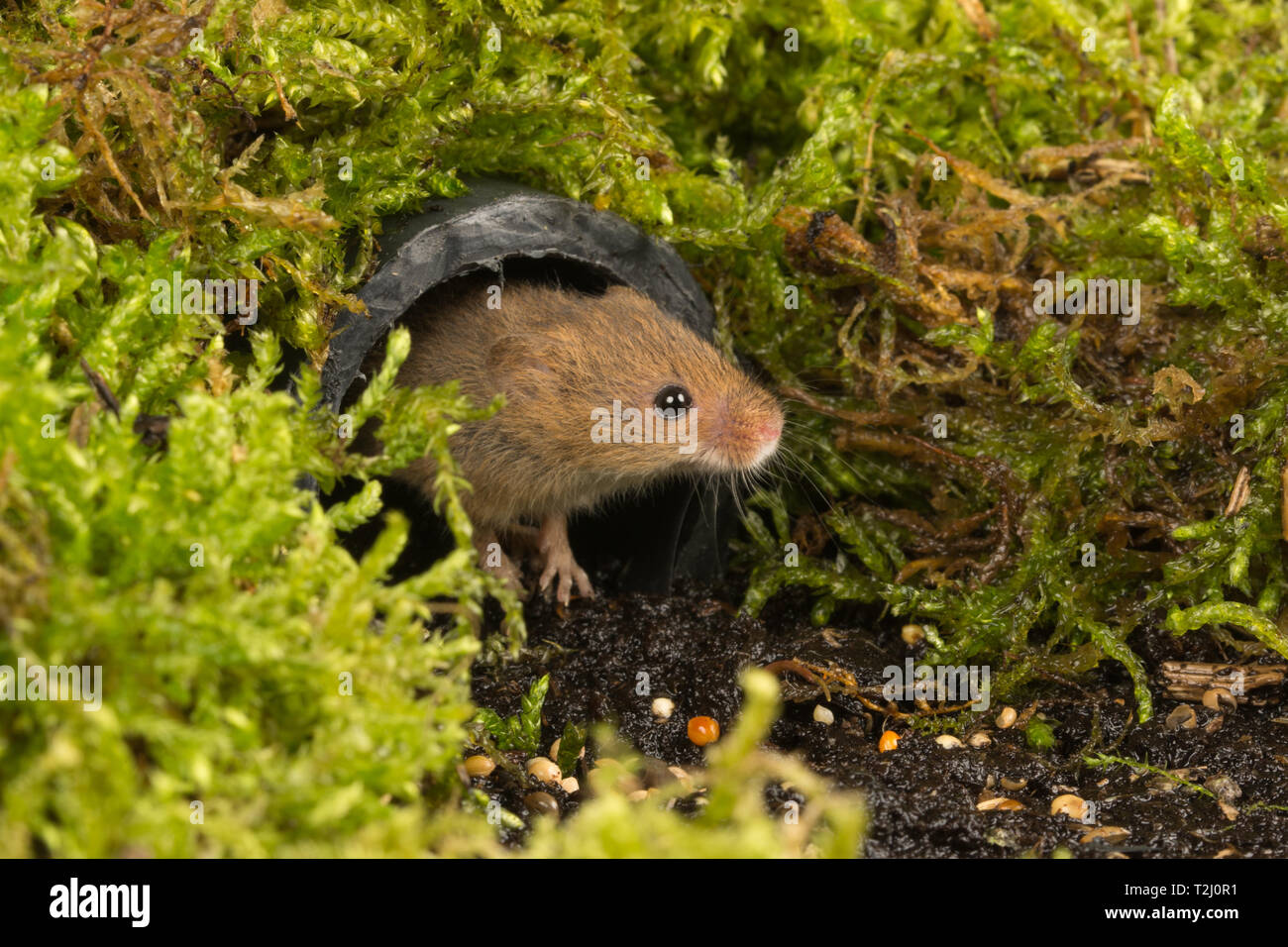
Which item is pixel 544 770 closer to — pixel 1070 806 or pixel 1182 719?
pixel 1070 806

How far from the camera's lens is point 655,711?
11.9 ft

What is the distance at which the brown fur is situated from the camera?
3.87 meters

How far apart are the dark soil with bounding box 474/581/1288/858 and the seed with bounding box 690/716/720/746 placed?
0.11 ft

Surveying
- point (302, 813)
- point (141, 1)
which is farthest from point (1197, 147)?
point (302, 813)

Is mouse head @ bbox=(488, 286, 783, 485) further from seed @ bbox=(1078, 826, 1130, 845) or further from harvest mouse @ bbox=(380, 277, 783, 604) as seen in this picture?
seed @ bbox=(1078, 826, 1130, 845)

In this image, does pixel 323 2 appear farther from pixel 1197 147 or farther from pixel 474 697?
pixel 1197 147

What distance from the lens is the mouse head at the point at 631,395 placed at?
12.6 ft

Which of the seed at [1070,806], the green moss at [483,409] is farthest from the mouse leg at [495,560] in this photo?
the seed at [1070,806]

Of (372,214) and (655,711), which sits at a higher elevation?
(372,214)

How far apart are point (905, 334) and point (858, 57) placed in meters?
1.18

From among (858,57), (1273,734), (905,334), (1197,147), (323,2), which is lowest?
(1273,734)

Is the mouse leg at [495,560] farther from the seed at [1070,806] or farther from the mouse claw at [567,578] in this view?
the seed at [1070,806]

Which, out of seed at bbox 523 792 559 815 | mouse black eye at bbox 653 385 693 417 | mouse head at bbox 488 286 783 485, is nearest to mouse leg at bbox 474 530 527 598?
mouse head at bbox 488 286 783 485

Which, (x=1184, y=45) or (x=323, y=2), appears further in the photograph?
(x=1184, y=45)
